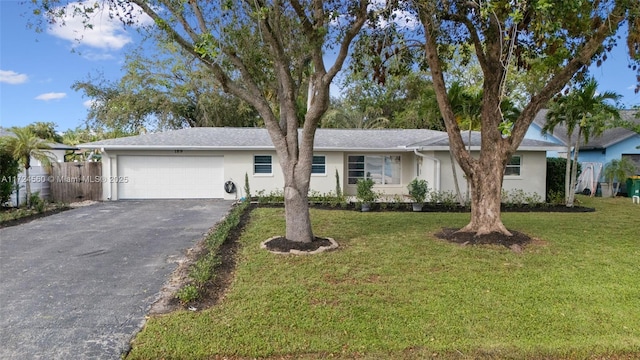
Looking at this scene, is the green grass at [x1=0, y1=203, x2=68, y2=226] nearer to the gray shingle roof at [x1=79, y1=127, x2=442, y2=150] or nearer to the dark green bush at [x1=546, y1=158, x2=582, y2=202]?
the gray shingle roof at [x1=79, y1=127, x2=442, y2=150]

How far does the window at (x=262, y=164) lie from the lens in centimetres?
1608

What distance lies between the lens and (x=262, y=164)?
16.1 m

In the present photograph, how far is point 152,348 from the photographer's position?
3543mm

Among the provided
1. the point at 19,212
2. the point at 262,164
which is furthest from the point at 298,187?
the point at 19,212

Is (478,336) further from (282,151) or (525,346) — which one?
(282,151)

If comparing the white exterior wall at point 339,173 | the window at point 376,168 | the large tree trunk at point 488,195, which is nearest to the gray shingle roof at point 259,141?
the white exterior wall at point 339,173

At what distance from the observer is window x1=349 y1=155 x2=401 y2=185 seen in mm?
17188

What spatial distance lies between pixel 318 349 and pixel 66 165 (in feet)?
49.6

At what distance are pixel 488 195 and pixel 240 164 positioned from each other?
10.4 metres

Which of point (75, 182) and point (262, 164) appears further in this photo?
point (262, 164)

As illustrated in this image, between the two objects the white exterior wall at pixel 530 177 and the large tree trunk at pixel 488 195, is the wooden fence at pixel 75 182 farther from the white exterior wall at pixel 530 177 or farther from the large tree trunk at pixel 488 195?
the white exterior wall at pixel 530 177

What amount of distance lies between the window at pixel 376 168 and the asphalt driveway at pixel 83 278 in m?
7.54

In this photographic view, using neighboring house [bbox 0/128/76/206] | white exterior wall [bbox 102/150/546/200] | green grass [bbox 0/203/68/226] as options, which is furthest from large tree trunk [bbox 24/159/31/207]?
white exterior wall [bbox 102/150/546/200]

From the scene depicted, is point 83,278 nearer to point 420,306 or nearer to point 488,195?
point 420,306
